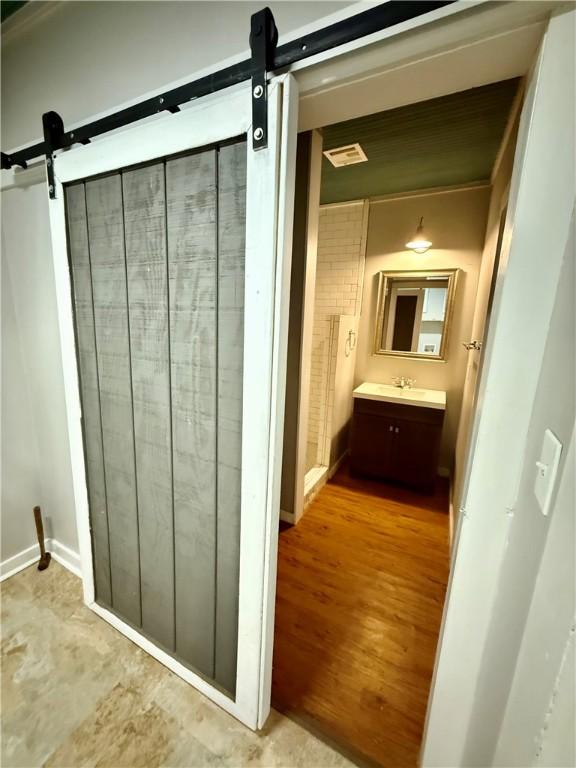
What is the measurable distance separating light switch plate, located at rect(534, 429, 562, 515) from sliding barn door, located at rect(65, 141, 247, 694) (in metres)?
0.74

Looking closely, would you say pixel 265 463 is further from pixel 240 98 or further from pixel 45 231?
pixel 45 231

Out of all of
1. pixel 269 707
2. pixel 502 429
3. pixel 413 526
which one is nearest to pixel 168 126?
pixel 502 429

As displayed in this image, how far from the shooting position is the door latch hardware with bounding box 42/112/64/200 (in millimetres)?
1091

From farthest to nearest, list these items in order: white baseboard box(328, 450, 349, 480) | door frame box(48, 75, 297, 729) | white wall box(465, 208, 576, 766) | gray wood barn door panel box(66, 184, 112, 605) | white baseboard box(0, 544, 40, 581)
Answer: white baseboard box(328, 450, 349, 480), white baseboard box(0, 544, 40, 581), gray wood barn door panel box(66, 184, 112, 605), door frame box(48, 75, 297, 729), white wall box(465, 208, 576, 766)

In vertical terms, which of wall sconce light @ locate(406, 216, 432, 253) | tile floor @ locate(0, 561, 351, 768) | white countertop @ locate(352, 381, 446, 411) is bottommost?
tile floor @ locate(0, 561, 351, 768)

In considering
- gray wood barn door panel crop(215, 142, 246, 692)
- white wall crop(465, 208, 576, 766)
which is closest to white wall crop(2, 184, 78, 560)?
gray wood barn door panel crop(215, 142, 246, 692)

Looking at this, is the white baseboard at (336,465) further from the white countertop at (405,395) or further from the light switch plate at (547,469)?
the light switch plate at (547,469)

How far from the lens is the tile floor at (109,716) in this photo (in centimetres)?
102

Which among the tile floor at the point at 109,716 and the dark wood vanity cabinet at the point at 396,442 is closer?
the tile floor at the point at 109,716

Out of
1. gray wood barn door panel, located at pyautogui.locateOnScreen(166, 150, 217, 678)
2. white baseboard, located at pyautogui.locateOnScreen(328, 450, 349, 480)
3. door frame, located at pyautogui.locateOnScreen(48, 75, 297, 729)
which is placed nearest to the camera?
door frame, located at pyautogui.locateOnScreen(48, 75, 297, 729)

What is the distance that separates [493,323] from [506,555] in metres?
0.57

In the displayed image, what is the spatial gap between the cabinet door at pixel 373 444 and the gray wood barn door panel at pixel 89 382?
2138 millimetres

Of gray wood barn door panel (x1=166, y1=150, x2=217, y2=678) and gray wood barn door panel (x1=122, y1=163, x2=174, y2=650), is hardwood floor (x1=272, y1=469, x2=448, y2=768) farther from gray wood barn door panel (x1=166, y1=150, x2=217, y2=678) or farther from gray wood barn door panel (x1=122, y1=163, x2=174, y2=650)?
gray wood barn door panel (x1=122, y1=163, x2=174, y2=650)

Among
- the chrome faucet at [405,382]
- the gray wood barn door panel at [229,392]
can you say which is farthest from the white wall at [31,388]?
the chrome faucet at [405,382]
